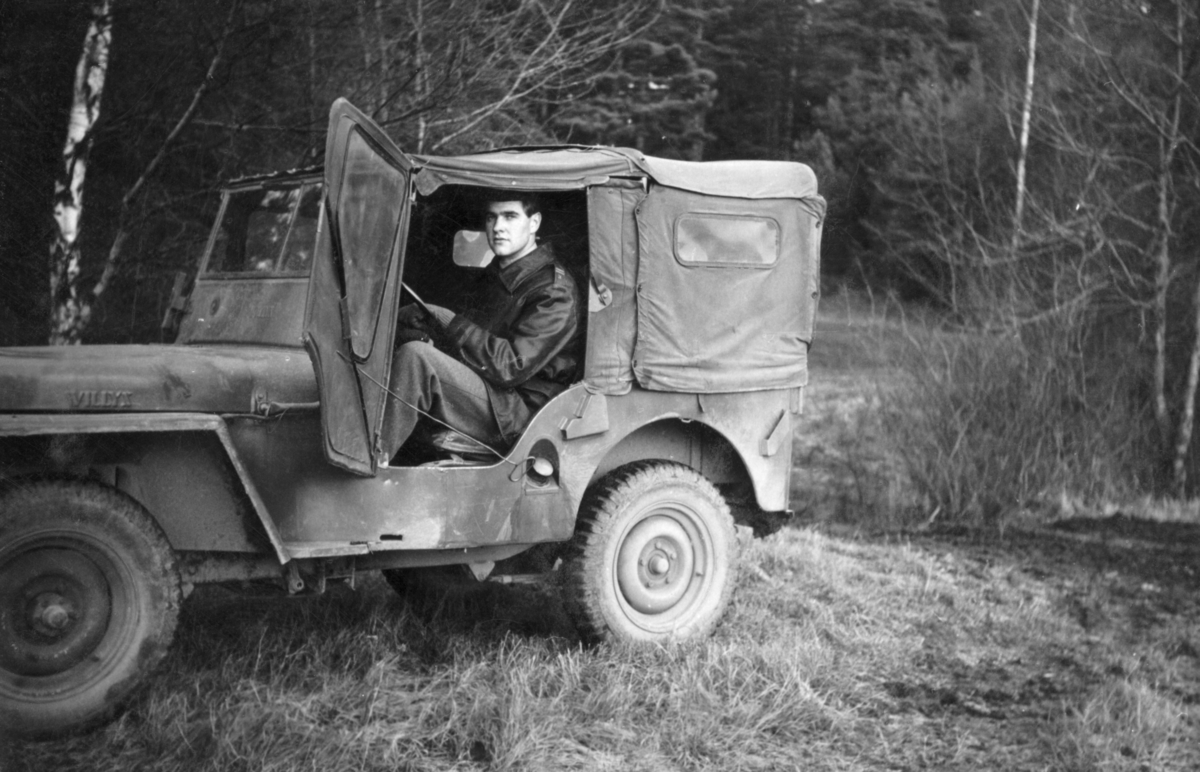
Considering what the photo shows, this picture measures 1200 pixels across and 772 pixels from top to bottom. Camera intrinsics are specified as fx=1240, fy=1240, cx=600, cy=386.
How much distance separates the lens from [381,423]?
445 cm

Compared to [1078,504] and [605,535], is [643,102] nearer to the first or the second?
[1078,504]

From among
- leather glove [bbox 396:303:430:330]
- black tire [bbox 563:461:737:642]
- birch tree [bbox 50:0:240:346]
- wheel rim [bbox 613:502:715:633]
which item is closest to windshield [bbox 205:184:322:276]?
leather glove [bbox 396:303:430:330]

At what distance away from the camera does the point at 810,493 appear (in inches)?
443

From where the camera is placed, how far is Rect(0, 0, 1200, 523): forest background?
8047 millimetres

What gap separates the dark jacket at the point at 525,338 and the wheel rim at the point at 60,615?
1566mm

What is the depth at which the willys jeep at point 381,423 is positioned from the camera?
156 inches

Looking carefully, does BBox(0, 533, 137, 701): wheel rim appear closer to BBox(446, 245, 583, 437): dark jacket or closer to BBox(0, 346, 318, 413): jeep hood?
BBox(0, 346, 318, 413): jeep hood

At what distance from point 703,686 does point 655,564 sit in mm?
776

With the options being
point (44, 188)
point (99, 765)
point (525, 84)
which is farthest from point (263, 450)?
point (525, 84)

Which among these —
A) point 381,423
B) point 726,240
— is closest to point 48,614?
point 381,423

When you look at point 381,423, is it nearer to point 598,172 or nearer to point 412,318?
point 412,318

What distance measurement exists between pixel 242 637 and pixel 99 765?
1284 mm

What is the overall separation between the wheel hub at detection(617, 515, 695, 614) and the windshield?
1814 millimetres

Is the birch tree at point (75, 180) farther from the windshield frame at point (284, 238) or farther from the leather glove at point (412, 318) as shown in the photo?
the leather glove at point (412, 318)
